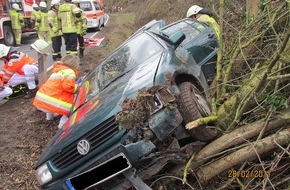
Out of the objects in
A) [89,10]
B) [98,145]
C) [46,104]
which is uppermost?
[98,145]

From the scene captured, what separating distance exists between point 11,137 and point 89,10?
15043mm

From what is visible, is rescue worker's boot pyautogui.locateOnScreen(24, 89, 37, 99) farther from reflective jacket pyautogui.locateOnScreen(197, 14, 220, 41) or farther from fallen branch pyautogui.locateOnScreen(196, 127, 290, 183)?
fallen branch pyautogui.locateOnScreen(196, 127, 290, 183)

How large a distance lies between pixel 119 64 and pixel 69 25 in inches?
208

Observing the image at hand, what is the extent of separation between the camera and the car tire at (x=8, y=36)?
13.6 metres

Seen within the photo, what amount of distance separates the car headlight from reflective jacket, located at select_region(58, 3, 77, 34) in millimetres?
6334

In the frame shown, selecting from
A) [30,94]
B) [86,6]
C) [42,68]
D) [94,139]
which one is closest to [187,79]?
[94,139]

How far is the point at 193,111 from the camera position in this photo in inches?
114

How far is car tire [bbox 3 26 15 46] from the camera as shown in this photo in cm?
1356

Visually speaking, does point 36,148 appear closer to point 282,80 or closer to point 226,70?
point 226,70

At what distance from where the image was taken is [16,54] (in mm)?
6102

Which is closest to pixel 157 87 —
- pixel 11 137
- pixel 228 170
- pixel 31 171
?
pixel 228 170

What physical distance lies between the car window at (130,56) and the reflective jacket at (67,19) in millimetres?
4755

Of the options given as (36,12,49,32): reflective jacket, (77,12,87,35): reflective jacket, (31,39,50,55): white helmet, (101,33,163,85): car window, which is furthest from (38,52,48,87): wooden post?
(36,12,49,32): reflective jacket
